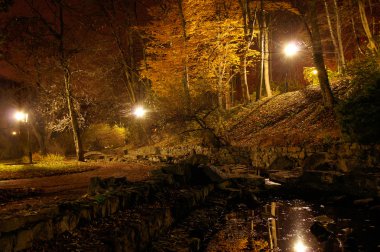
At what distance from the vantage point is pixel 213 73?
78.4 ft

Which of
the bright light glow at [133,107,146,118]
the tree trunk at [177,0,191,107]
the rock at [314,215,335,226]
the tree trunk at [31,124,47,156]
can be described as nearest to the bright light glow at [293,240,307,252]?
the rock at [314,215,335,226]

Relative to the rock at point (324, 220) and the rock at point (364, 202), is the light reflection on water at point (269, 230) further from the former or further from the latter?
the rock at point (364, 202)

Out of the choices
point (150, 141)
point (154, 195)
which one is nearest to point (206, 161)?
point (154, 195)

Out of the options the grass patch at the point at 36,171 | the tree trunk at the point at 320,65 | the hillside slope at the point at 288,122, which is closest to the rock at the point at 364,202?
the hillside slope at the point at 288,122

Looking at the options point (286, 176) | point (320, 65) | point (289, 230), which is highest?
point (320, 65)

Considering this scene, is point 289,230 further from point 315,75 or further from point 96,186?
point 315,75

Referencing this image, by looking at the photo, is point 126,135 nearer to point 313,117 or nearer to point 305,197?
point 313,117

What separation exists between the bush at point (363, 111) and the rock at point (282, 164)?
2648 millimetres

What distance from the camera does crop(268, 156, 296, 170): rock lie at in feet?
45.3

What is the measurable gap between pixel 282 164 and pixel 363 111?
13.2ft

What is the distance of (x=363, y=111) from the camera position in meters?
11.0

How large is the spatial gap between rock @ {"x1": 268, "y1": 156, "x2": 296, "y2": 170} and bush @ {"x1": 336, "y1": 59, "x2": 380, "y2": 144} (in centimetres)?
265

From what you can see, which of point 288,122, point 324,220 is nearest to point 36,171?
point 324,220

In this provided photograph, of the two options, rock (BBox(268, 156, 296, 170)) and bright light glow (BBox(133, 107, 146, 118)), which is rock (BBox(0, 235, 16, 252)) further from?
bright light glow (BBox(133, 107, 146, 118))
